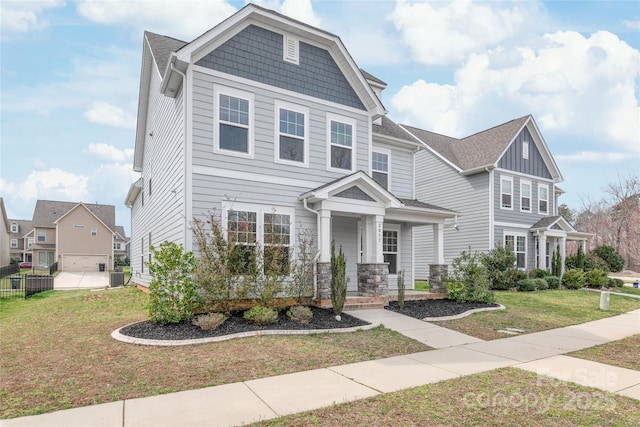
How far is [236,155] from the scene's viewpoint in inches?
412

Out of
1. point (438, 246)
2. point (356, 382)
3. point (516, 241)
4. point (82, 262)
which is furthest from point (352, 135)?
point (82, 262)

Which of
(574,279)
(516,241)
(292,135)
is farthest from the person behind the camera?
(516,241)

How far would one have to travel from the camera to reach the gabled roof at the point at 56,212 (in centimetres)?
4194

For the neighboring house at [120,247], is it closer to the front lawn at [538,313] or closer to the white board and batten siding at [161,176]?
the white board and batten siding at [161,176]

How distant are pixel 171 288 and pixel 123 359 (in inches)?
92.2

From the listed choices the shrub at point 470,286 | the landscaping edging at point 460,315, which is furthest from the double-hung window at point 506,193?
the landscaping edging at point 460,315

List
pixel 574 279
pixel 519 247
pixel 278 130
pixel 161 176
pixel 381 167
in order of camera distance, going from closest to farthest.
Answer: pixel 278 130
pixel 161 176
pixel 381 167
pixel 574 279
pixel 519 247

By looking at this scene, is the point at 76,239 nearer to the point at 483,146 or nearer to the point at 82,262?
the point at 82,262

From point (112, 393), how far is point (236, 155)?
6905 millimetres

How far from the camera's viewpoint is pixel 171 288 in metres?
8.28

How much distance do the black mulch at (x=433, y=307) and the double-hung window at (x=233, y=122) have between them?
621cm

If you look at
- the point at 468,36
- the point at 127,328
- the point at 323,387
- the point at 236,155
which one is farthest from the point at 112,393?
the point at 468,36

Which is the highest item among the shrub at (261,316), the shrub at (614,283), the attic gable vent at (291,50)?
the attic gable vent at (291,50)

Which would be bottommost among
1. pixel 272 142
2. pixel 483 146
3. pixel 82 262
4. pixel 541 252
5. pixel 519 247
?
pixel 82 262
